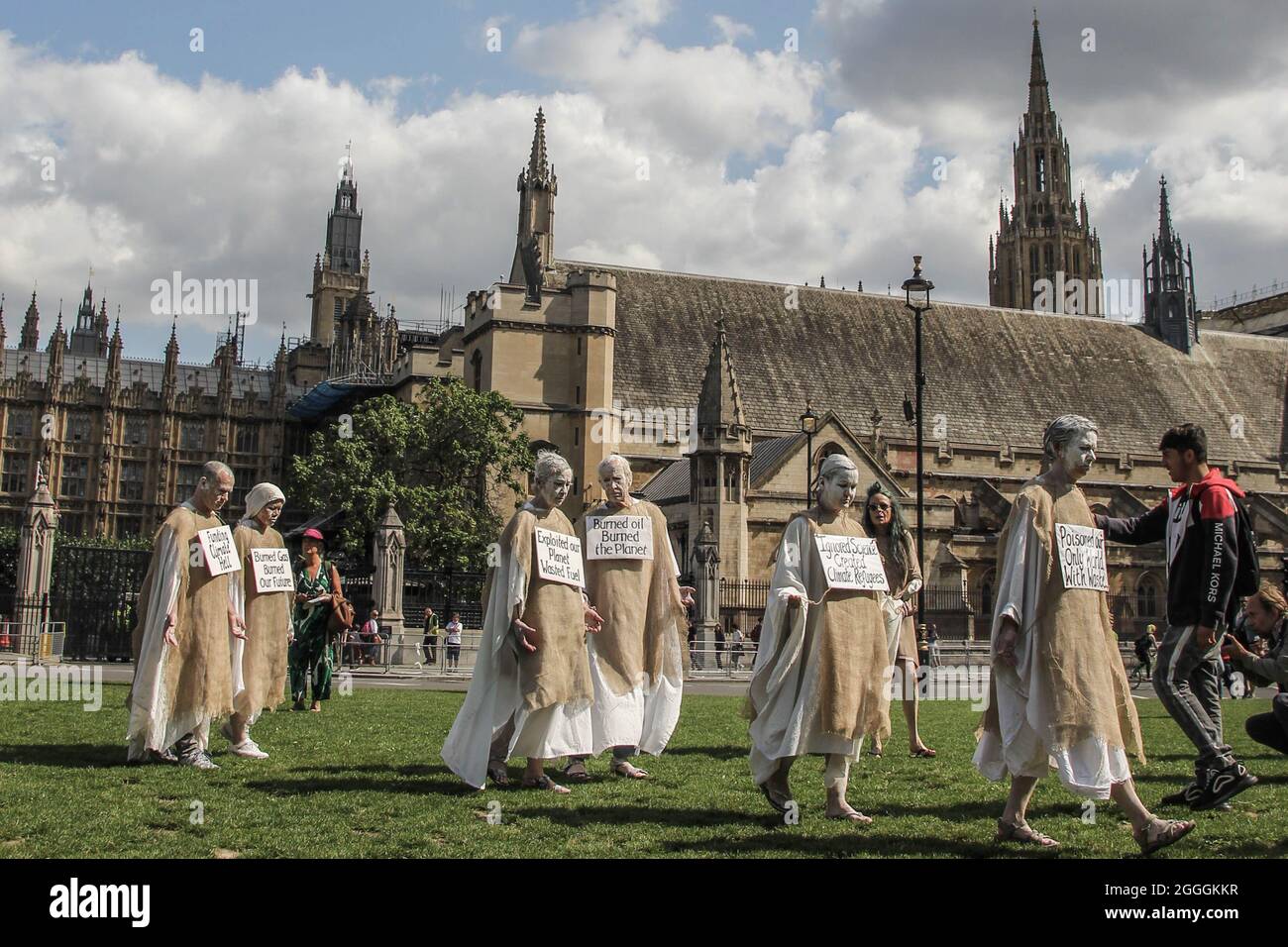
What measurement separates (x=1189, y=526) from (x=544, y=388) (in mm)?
42482

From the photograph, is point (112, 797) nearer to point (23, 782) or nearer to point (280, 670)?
point (23, 782)

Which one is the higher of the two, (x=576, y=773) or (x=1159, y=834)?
(x=1159, y=834)

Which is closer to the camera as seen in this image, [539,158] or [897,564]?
[897,564]

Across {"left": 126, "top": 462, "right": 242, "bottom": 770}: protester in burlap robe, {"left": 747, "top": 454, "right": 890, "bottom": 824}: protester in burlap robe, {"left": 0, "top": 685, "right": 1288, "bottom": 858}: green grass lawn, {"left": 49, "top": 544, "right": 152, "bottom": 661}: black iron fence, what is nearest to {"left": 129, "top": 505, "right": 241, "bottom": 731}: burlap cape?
{"left": 126, "top": 462, "right": 242, "bottom": 770}: protester in burlap robe

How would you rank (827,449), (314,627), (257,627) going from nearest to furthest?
(257,627) < (314,627) < (827,449)

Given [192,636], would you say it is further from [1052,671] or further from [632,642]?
[1052,671]

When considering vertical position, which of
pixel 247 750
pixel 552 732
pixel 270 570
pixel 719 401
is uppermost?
pixel 719 401

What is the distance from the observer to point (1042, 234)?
286 ft

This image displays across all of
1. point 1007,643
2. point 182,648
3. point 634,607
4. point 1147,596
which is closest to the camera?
point 1007,643

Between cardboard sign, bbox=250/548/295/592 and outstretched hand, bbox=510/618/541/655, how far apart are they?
9.97 feet

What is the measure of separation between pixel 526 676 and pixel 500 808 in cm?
109

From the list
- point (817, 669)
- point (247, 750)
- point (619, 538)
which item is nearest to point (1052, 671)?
point (817, 669)
